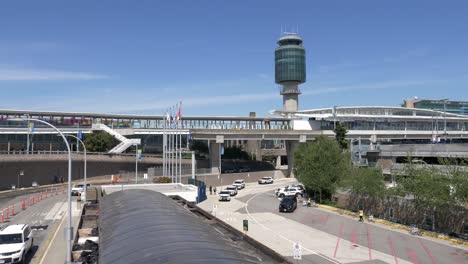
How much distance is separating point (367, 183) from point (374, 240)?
38.5 ft

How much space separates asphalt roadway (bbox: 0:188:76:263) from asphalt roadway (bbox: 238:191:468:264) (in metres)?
17.9

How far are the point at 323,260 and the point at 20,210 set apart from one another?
3438cm

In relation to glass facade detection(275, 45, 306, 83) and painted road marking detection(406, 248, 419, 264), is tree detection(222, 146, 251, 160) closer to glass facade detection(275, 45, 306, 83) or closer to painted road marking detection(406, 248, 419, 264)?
glass facade detection(275, 45, 306, 83)

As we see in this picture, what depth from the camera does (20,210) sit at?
45906mm

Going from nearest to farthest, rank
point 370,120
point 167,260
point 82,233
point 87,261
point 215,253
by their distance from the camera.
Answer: point 167,260 < point 215,253 < point 87,261 < point 82,233 < point 370,120

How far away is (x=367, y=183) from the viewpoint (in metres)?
43.5

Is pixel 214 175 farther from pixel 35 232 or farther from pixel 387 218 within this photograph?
pixel 35 232

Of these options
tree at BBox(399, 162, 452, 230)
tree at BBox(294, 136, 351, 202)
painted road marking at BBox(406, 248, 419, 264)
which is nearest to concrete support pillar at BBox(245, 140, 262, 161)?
tree at BBox(294, 136, 351, 202)

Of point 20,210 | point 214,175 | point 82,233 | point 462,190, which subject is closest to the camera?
point 82,233

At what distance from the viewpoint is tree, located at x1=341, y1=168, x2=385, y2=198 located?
4269 cm

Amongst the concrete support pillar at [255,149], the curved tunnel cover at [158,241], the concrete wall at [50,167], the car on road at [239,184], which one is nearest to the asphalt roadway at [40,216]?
the concrete wall at [50,167]

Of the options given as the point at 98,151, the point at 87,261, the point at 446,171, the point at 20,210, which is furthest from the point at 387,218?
the point at 98,151

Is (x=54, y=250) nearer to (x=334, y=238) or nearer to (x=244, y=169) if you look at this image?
(x=334, y=238)

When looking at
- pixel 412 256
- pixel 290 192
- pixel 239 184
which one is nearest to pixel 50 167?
pixel 239 184
